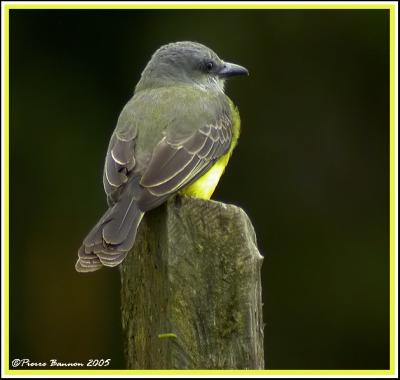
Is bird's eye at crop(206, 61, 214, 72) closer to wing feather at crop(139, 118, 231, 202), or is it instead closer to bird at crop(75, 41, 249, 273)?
bird at crop(75, 41, 249, 273)

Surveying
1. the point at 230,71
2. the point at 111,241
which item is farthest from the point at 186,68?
the point at 111,241

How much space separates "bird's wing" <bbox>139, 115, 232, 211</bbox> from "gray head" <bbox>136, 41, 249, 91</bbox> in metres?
0.77

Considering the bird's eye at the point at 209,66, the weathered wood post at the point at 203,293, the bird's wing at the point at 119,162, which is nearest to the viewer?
the weathered wood post at the point at 203,293

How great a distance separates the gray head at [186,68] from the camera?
19.5 feet

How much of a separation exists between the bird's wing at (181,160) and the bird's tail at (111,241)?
11cm

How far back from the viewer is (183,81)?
5.95 meters

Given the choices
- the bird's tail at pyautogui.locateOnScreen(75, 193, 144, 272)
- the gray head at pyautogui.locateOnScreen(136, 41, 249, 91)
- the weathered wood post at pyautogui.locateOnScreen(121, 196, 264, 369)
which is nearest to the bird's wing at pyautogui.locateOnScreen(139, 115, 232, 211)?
the bird's tail at pyautogui.locateOnScreen(75, 193, 144, 272)

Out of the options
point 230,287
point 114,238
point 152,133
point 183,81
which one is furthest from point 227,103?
point 230,287

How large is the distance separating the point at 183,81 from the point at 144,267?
2.66 m

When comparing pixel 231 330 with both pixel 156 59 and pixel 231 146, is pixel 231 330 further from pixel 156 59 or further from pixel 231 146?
pixel 156 59

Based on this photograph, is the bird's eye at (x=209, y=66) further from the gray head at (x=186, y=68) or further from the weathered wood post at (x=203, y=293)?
the weathered wood post at (x=203, y=293)

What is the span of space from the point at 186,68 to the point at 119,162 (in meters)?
1.62

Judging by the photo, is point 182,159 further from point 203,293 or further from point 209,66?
point 209,66

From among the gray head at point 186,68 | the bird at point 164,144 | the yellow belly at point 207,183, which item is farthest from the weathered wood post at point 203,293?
the gray head at point 186,68
